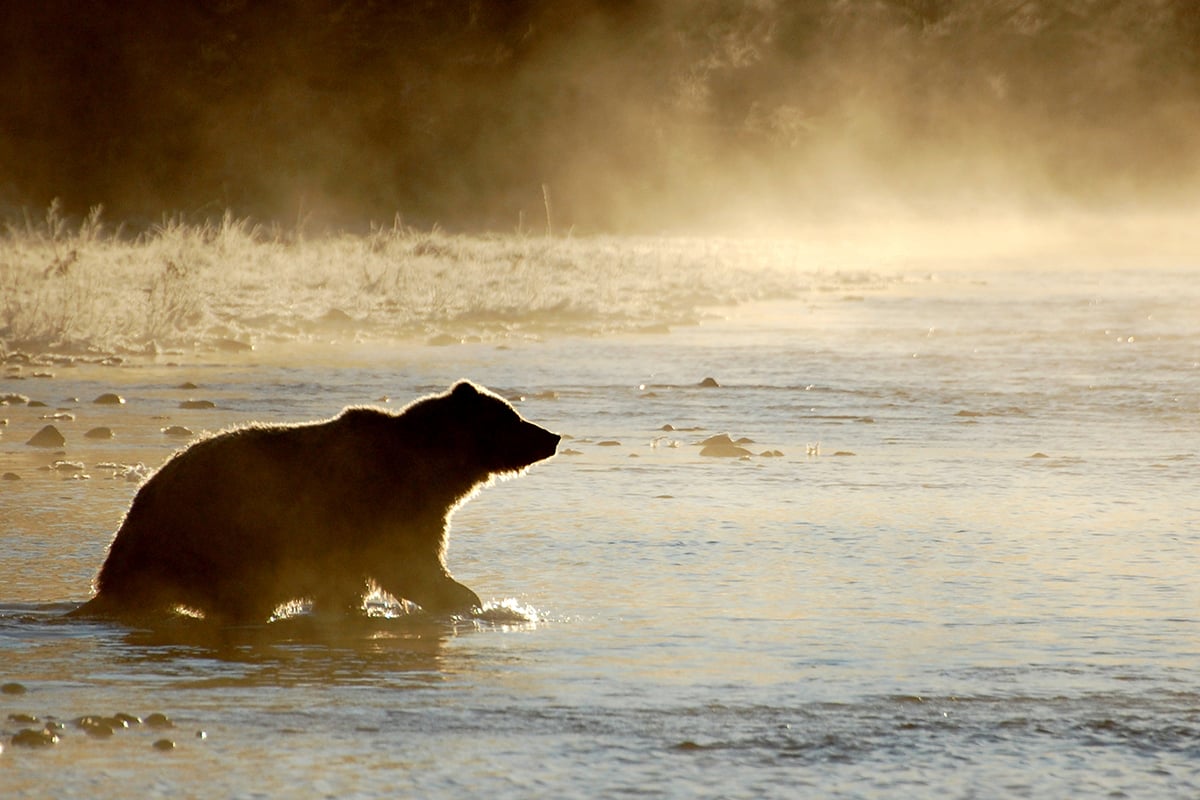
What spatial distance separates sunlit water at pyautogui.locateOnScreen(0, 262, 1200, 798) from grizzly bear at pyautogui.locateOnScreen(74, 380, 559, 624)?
0.19 metres

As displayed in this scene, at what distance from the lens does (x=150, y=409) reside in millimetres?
15062

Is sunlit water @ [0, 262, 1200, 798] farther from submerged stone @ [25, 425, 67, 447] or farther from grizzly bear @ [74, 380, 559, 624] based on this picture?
submerged stone @ [25, 425, 67, 447]

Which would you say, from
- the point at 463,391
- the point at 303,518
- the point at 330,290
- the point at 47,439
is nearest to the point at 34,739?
the point at 303,518

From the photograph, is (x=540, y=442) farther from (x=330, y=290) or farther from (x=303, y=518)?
(x=330, y=290)

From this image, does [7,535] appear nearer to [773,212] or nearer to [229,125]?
[229,125]

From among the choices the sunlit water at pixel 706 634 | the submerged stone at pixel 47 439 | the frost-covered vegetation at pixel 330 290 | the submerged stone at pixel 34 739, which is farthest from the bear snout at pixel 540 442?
the frost-covered vegetation at pixel 330 290

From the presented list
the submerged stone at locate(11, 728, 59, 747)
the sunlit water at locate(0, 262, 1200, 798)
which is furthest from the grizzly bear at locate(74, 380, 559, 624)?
the submerged stone at locate(11, 728, 59, 747)

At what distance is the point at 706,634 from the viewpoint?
6.97 metres

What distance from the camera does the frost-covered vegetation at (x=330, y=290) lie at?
857 inches

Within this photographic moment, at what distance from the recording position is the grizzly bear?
720cm

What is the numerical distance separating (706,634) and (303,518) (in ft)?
5.67

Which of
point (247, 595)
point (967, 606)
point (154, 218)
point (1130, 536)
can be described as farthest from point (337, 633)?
point (154, 218)

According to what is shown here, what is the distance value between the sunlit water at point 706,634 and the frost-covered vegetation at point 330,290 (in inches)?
267

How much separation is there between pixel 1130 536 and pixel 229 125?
164ft
